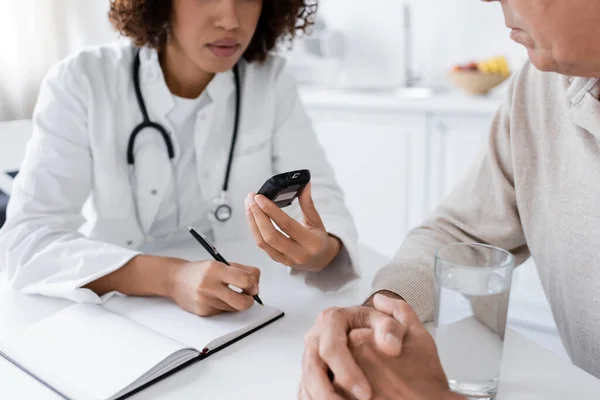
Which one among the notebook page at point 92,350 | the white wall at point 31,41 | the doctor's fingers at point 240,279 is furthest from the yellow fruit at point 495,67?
the notebook page at point 92,350

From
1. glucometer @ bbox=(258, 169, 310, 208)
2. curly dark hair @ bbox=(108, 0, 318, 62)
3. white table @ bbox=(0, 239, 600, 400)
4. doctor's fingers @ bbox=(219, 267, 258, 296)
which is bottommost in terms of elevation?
white table @ bbox=(0, 239, 600, 400)

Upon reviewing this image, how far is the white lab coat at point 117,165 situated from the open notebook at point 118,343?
0.08 m

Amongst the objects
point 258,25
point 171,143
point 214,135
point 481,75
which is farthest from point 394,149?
point 171,143

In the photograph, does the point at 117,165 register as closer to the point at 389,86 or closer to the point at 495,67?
the point at 495,67

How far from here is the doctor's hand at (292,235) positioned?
2.80 ft

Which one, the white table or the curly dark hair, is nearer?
the white table

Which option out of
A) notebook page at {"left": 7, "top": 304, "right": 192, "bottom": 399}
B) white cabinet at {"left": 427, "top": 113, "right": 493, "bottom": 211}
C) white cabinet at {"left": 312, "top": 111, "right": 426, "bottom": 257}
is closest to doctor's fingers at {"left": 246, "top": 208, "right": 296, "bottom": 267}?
notebook page at {"left": 7, "top": 304, "right": 192, "bottom": 399}

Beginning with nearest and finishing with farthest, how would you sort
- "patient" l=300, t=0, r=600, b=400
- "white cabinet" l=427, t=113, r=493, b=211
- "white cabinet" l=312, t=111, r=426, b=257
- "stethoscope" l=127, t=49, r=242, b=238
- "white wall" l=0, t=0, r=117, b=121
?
"patient" l=300, t=0, r=600, b=400, "stethoscope" l=127, t=49, r=242, b=238, "white cabinet" l=427, t=113, r=493, b=211, "white cabinet" l=312, t=111, r=426, b=257, "white wall" l=0, t=0, r=117, b=121

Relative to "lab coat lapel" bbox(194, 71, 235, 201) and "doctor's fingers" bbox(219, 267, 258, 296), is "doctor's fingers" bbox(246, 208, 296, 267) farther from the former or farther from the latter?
"lab coat lapel" bbox(194, 71, 235, 201)

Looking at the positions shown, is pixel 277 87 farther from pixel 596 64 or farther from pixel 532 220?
pixel 596 64

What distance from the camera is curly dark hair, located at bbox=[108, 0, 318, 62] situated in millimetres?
1304

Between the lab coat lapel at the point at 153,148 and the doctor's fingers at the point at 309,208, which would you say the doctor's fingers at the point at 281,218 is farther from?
the lab coat lapel at the point at 153,148

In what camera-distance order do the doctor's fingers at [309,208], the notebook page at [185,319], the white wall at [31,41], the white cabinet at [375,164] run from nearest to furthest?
the notebook page at [185,319] < the doctor's fingers at [309,208] < the white cabinet at [375,164] < the white wall at [31,41]

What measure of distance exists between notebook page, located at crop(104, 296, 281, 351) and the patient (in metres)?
0.17
